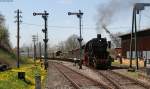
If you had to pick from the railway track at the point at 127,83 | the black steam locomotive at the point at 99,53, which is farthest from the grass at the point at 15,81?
the black steam locomotive at the point at 99,53

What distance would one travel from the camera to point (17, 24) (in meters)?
74.2

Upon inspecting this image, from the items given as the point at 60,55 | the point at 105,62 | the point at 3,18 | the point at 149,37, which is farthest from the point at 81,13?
the point at 60,55

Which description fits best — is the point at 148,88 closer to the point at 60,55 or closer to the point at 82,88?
the point at 82,88

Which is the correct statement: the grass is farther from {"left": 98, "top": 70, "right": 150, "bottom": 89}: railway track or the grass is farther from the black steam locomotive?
the black steam locomotive

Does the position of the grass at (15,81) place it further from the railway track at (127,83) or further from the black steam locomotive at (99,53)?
the black steam locomotive at (99,53)

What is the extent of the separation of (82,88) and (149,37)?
44.4 meters

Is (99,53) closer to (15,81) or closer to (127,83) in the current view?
(127,83)

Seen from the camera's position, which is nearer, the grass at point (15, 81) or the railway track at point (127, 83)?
the grass at point (15, 81)

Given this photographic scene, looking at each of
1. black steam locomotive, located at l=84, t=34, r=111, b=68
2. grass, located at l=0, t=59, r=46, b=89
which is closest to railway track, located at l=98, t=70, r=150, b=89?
grass, located at l=0, t=59, r=46, b=89

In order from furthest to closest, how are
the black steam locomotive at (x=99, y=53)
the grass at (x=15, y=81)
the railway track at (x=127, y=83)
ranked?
the black steam locomotive at (x=99, y=53)
the railway track at (x=127, y=83)
the grass at (x=15, y=81)

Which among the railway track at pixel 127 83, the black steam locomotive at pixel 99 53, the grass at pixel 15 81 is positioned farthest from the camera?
the black steam locomotive at pixel 99 53

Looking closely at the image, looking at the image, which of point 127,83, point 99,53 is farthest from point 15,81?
point 99,53

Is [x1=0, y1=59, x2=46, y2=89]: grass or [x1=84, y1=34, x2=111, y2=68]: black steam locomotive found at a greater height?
[x1=84, y1=34, x2=111, y2=68]: black steam locomotive

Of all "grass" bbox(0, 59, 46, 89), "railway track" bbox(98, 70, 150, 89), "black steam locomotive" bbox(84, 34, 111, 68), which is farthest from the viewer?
"black steam locomotive" bbox(84, 34, 111, 68)
